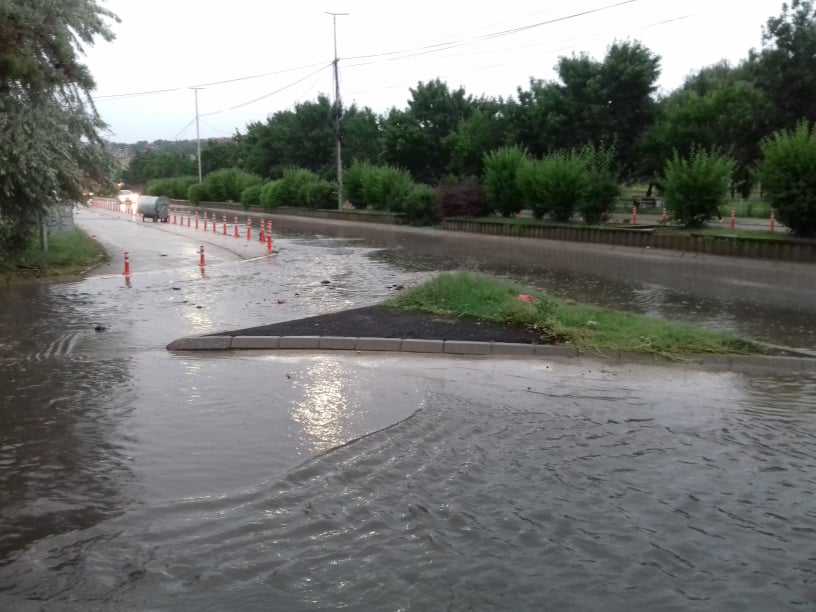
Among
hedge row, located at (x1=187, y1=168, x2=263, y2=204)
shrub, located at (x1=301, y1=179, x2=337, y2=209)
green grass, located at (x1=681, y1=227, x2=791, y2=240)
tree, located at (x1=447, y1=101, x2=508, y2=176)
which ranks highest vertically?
tree, located at (x1=447, y1=101, x2=508, y2=176)

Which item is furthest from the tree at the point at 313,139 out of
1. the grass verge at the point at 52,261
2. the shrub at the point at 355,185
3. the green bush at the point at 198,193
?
the grass verge at the point at 52,261

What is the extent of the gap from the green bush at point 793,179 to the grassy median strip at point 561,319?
1245cm

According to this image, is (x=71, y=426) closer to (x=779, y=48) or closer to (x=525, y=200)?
(x=525, y=200)

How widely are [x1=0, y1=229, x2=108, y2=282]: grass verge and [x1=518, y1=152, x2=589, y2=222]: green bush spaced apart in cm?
1748

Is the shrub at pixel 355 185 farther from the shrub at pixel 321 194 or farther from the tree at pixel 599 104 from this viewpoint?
the tree at pixel 599 104

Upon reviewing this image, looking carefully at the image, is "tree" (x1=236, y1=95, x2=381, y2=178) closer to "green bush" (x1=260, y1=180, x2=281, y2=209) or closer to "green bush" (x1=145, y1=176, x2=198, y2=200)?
"green bush" (x1=260, y1=180, x2=281, y2=209)

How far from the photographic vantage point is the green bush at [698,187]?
26.1m

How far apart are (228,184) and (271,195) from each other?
16.5 metres

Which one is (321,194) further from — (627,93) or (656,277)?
(656,277)

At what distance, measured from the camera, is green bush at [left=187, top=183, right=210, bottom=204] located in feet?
256

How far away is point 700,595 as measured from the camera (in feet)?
13.6

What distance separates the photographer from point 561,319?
11219 millimetres

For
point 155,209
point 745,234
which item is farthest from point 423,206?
point 745,234

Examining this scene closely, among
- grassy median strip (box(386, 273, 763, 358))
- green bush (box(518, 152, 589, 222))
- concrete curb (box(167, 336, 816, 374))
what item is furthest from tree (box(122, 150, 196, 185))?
concrete curb (box(167, 336, 816, 374))
